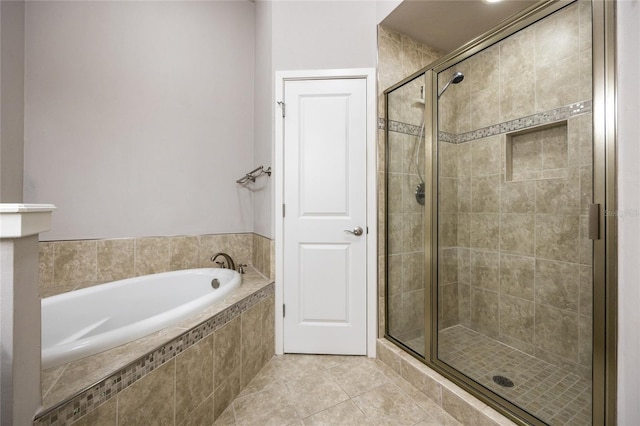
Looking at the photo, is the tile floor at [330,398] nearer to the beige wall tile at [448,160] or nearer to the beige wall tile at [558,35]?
the beige wall tile at [448,160]

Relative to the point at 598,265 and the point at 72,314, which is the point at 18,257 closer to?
the point at 72,314

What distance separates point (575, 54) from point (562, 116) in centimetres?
36

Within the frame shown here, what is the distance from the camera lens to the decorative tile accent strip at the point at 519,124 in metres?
1.29

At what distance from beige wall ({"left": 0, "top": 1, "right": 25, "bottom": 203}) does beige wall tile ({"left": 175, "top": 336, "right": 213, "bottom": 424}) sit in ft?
5.27

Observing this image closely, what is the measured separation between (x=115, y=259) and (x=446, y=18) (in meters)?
3.00

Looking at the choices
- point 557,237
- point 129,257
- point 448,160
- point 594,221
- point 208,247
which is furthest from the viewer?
point 208,247

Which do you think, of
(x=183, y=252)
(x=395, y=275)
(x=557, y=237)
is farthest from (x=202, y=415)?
(x=557, y=237)

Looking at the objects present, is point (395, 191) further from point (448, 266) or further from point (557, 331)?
point (557, 331)

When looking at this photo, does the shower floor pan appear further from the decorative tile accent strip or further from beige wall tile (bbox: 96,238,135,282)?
beige wall tile (bbox: 96,238,135,282)

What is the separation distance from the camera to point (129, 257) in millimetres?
1991

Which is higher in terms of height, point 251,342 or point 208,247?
point 208,247

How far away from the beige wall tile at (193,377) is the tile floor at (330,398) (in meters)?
0.23

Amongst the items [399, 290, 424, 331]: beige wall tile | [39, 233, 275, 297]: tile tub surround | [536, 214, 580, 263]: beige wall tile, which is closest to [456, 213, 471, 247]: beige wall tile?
Result: [536, 214, 580, 263]: beige wall tile

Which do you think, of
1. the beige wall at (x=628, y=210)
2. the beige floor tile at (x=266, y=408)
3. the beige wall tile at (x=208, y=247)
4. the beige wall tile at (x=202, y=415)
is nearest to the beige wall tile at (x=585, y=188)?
→ the beige wall at (x=628, y=210)
